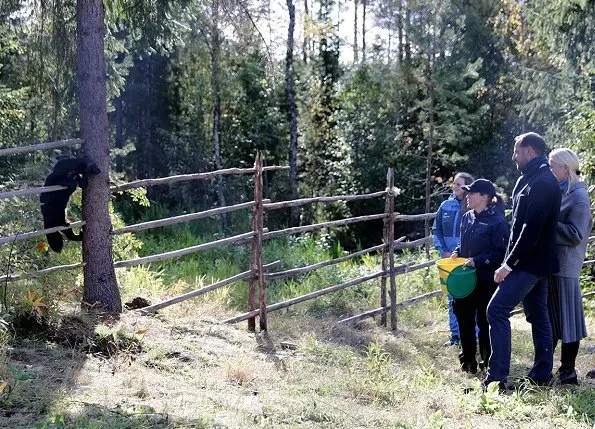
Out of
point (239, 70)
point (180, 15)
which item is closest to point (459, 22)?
point (239, 70)

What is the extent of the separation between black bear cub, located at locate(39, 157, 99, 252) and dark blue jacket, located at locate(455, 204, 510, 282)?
2725mm

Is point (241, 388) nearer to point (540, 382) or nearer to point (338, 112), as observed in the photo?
point (540, 382)

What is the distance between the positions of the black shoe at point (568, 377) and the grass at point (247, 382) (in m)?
0.18

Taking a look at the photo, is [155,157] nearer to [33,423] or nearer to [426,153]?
[426,153]

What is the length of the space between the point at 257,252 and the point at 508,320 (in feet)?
7.52

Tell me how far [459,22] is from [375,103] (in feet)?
9.90

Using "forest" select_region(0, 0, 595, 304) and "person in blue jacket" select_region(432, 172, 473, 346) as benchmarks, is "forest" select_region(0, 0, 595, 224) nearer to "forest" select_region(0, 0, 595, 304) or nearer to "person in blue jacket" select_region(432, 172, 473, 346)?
"forest" select_region(0, 0, 595, 304)

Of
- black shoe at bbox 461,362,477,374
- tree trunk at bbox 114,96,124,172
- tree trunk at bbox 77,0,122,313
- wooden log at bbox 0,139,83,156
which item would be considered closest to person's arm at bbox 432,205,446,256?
black shoe at bbox 461,362,477,374

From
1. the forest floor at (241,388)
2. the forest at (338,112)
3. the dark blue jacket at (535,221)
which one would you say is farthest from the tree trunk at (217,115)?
the dark blue jacket at (535,221)

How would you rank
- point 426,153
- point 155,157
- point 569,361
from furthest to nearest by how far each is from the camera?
1. point 155,157
2. point 426,153
3. point 569,361

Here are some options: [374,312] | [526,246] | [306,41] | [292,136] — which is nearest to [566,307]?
[526,246]

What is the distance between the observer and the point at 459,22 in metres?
13.5

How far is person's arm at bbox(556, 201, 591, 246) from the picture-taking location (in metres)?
4.96

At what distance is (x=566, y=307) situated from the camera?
199 inches
